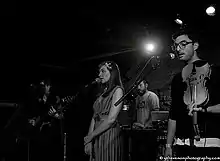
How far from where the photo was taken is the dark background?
6.82 m

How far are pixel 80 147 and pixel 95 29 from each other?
9.13 feet

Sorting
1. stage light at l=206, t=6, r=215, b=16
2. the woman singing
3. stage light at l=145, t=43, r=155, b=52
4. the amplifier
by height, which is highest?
stage light at l=206, t=6, r=215, b=16

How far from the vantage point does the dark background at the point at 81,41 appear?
6.82 m

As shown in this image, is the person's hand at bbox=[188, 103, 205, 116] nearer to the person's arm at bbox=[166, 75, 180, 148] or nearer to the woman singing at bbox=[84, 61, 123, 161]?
the person's arm at bbox=[166, 75, 180, 148]

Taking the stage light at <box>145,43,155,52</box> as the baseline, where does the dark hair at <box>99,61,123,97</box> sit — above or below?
below

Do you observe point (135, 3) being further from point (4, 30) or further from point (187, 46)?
point (187, 46)

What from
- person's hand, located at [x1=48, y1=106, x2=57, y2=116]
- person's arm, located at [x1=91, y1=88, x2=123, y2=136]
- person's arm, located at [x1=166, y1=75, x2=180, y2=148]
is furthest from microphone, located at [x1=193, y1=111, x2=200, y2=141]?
person's hand, located at [x1=48, y1=106, x2=57, y2=116]

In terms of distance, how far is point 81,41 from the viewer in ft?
27.0

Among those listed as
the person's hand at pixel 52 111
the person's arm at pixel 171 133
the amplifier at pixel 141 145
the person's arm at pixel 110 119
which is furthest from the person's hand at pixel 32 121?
the person's arm at pixel 171 133

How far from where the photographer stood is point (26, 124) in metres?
5.32

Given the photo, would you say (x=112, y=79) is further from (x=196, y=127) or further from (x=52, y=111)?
(x=52, y=111)

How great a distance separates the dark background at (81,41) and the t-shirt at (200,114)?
4342 millimetres

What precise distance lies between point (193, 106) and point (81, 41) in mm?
6204

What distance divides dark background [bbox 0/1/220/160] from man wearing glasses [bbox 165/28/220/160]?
428 cm
